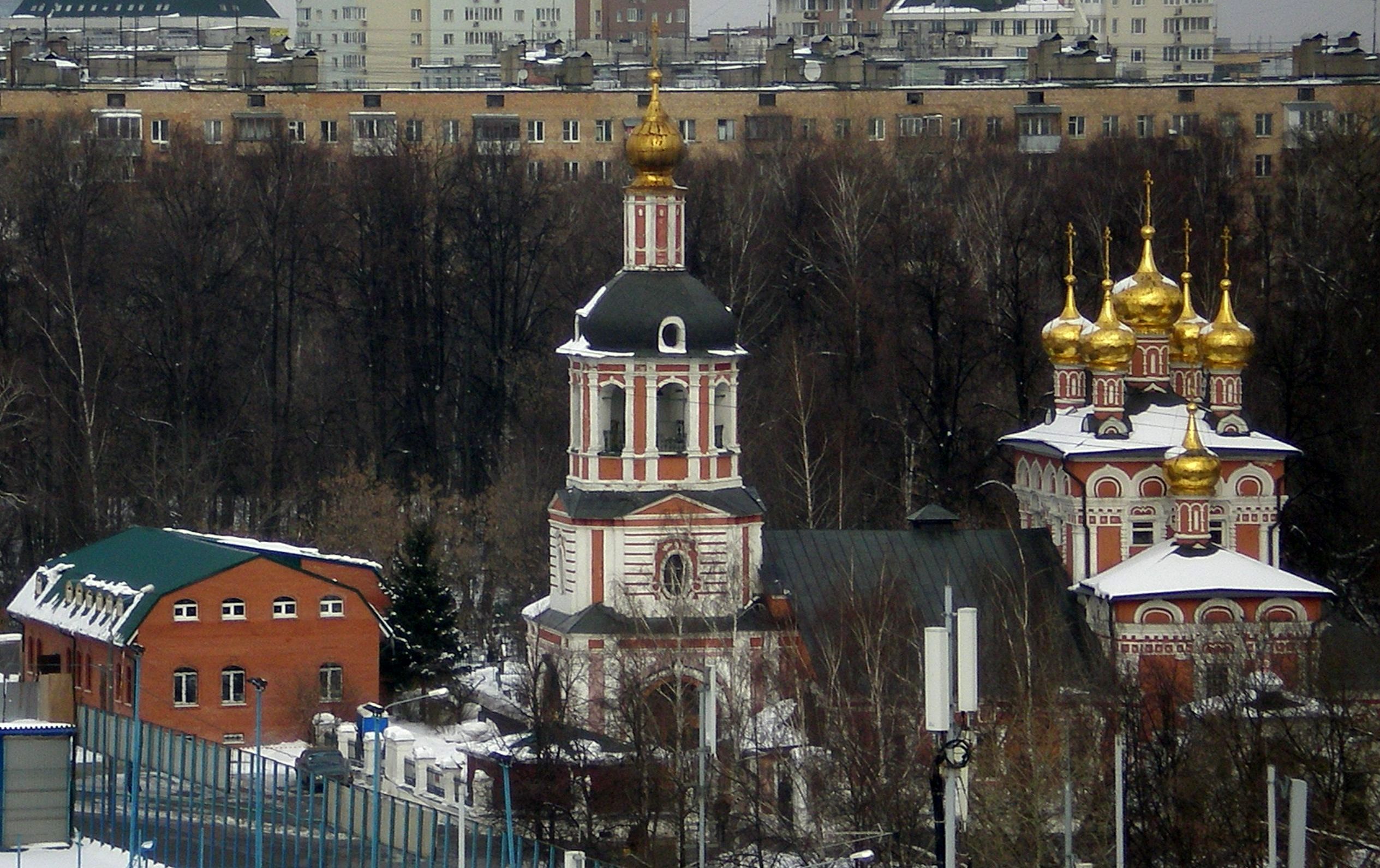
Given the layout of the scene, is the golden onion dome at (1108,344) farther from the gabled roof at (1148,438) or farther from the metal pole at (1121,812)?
the metal pole at (1121,812)

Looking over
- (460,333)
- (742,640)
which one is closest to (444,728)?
(742,640)

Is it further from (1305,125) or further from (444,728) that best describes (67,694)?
A: (1305,125)

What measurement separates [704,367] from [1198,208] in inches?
981

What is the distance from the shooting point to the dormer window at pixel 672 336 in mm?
42594

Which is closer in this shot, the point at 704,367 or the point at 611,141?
the point at 704,367

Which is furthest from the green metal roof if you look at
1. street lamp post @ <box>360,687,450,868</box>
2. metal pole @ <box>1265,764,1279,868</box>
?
metal pole @ <box>1265,764,1279,868</box>

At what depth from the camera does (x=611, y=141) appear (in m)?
76.9

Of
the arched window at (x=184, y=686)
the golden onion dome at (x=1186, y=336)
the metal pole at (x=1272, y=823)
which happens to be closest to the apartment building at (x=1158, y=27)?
the golden onion dome at (x=1186, y=336)

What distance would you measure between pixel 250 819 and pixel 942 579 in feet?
30.1

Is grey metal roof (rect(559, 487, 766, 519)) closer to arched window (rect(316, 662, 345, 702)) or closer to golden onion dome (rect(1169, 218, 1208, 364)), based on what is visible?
arched window (rect(316, 662, 345, 702))

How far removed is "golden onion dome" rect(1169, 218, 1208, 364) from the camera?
45625 mm

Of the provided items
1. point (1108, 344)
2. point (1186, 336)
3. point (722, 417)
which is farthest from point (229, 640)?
point (1186, 336)

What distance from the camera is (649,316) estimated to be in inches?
1678

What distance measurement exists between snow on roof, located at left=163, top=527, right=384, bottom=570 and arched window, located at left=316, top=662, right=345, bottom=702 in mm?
1573
